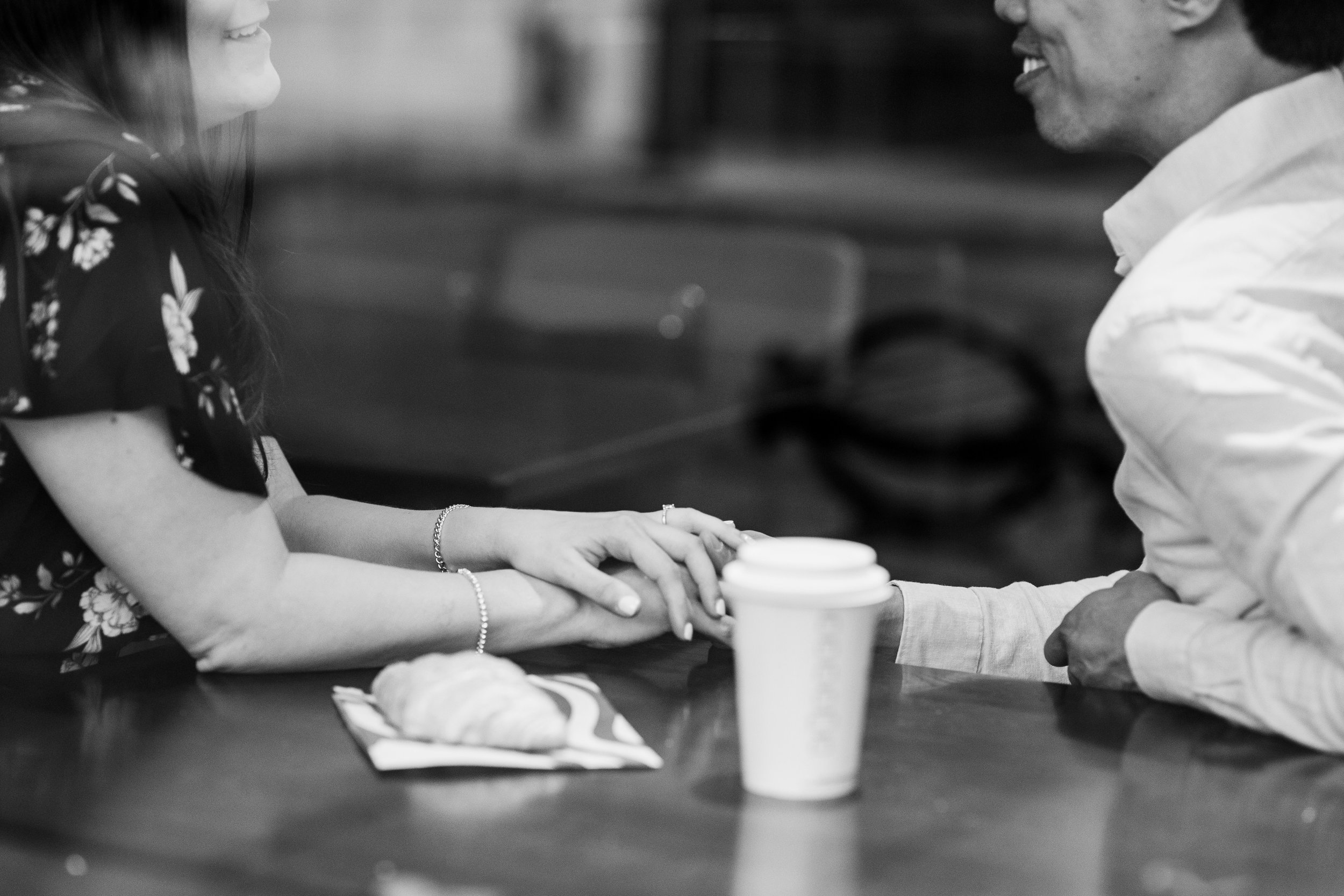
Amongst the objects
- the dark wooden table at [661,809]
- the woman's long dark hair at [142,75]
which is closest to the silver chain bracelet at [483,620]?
the dark wooden table at [661,809]

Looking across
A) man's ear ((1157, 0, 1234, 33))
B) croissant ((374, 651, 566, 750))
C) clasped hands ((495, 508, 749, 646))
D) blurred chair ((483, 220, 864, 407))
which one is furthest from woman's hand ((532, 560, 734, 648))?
blurred chair ((483, 220, 864, 407))

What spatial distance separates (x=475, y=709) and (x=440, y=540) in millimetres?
473

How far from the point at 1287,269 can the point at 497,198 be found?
246 inches

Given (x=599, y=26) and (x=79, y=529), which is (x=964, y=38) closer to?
(x=599, y=26)

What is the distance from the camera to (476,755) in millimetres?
989

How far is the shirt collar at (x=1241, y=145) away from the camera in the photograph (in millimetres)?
1237

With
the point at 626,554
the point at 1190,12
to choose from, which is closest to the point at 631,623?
the point at 626,554

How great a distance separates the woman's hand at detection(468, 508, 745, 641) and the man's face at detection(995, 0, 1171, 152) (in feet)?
1.51

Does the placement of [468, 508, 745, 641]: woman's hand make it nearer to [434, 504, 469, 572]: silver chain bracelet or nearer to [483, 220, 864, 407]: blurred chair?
[434, 504, 469, 572]: silver chain bracelet

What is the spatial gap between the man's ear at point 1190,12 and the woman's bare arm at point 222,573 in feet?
2.33

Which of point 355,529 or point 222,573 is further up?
point 222,573

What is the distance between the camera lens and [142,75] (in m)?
1.28

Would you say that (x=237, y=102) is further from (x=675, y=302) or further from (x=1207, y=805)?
(x=675, y=302)

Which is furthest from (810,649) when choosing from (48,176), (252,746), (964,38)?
(964,38)
